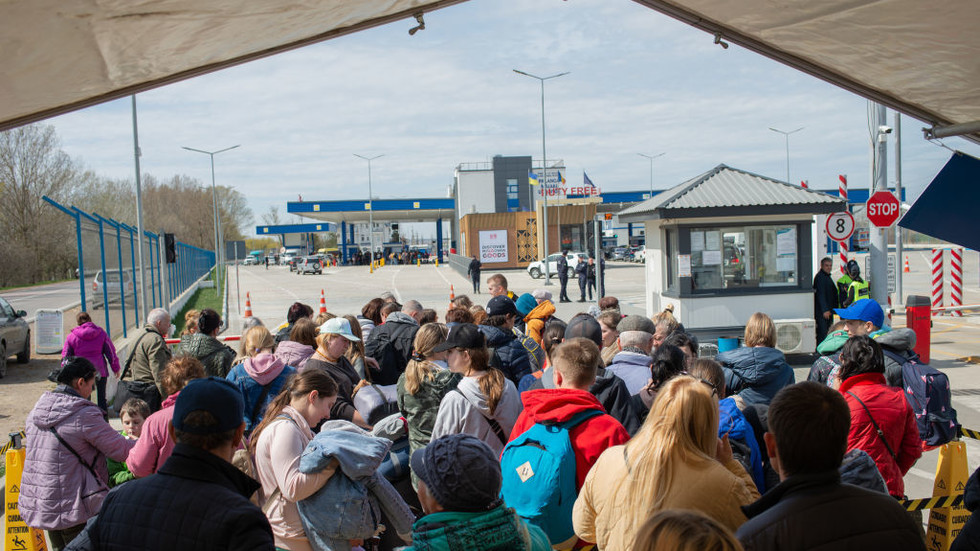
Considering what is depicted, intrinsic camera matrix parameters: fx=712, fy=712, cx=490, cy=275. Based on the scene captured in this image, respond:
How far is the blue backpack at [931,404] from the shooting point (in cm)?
514

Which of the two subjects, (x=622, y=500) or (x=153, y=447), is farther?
(x=153, y=447)

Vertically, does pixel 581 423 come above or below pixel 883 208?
below

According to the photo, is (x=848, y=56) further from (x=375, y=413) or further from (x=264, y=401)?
(x=264, y=401)

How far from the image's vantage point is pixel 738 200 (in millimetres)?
12680

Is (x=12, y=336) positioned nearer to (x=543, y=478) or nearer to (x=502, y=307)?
(x=502, y=307)

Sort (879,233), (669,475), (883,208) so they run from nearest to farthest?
(669,475) → (883,208) → (879,233)

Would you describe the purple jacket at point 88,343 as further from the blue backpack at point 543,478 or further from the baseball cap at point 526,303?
the blue backpack at point 543,478

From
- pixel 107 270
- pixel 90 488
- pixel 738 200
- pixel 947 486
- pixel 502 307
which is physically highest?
pixel 738 200

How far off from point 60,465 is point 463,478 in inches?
130

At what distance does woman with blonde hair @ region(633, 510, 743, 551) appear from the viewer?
168 centimetres

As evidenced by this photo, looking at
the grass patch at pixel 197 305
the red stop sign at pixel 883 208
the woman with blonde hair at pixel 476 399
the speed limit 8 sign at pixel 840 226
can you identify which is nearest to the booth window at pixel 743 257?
the speed limit 8 sign at pixel 840 226

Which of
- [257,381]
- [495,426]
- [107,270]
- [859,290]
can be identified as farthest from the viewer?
[107,270]

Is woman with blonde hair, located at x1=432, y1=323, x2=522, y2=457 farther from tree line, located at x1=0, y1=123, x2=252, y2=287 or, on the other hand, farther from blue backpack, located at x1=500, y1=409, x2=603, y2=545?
tree line, located at x1=0, y1=123, x2=252, y2=287

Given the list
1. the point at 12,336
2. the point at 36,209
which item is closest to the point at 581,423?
the point at 12,336
